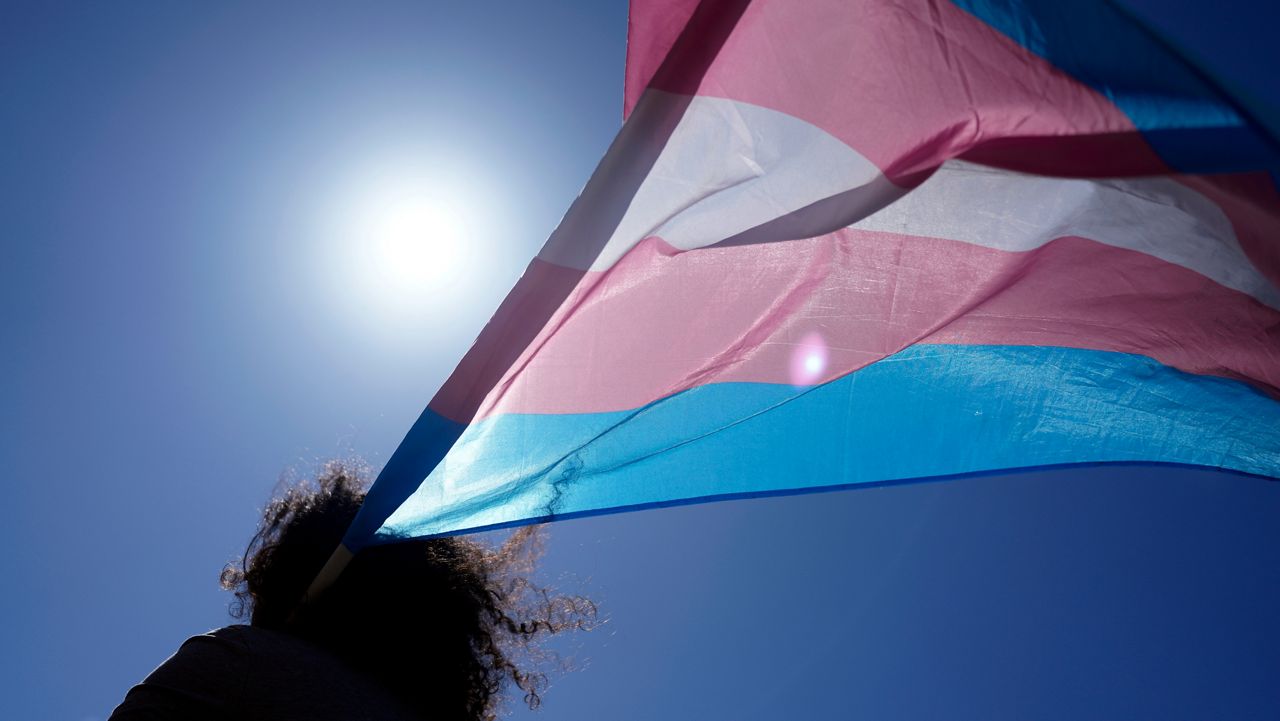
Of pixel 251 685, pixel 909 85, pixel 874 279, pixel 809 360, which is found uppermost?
pixel 909 85

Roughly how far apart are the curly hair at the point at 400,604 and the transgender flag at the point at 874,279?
4.2 inches

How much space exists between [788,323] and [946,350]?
51 cm

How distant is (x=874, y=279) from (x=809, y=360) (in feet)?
0.93

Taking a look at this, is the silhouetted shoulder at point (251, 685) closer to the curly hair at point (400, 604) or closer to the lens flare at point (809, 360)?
the curly hair at point (400, 604)

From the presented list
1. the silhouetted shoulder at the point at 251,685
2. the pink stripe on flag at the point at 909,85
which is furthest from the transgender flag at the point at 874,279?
the silhouetted shoulder at the point at 251,685

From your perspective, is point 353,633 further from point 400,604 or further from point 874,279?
point 874,279

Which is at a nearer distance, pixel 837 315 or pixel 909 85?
pixel 909 85

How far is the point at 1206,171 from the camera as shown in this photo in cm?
154

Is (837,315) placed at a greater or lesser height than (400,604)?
greater

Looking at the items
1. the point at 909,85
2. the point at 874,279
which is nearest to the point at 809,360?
the point at 874,279

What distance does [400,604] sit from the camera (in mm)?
1630

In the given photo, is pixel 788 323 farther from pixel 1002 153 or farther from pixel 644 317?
pixel 1002 153

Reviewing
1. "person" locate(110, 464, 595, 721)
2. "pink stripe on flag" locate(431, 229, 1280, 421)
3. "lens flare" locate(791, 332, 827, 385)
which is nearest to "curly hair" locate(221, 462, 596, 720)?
"person" locate(110, 464, 595, 721)

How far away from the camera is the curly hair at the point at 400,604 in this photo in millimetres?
1527
